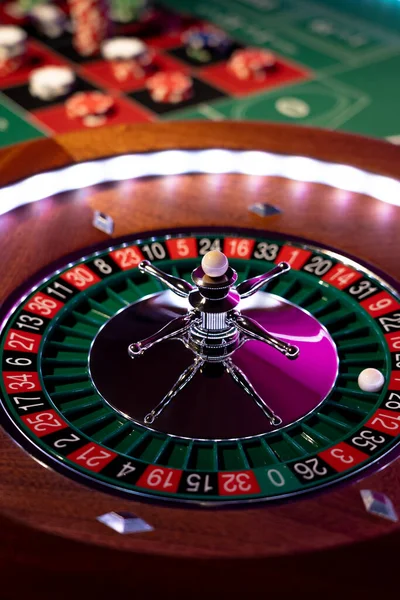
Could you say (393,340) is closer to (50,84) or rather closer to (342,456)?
(342,456)

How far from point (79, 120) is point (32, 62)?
1279mm

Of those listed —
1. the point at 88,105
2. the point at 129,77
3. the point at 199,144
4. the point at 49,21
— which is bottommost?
the point at 199,144

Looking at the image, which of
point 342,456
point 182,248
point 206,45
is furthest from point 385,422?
point 206,45

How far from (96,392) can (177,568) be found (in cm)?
75

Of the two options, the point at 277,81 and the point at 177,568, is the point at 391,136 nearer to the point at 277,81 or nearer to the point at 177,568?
the point at 277,81

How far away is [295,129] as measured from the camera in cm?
359

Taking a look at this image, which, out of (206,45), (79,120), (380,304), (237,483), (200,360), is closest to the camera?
(237,483)

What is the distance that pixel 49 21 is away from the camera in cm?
727

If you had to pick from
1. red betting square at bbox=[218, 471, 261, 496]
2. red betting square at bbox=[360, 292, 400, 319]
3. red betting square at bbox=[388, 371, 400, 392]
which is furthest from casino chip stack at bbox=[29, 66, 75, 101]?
red betting square at bbox=[218, 471, 261, 496]

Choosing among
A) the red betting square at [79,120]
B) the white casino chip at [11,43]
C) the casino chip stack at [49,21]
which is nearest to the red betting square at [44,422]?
the red betting square at [79,120]

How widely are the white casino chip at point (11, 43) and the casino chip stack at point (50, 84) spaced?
508 mm

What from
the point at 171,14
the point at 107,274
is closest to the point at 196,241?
the point at 107,274

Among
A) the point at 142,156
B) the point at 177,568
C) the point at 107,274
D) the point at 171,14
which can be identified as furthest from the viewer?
the point at 171,14

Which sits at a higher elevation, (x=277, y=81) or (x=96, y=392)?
(x=277, y=81)
